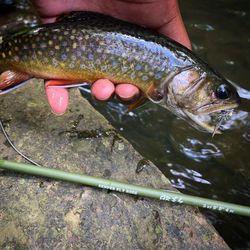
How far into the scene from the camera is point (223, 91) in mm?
2561

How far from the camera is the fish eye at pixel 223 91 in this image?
2.56 meters

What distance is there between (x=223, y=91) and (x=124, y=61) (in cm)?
64

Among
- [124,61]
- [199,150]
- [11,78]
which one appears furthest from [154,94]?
[199,150]

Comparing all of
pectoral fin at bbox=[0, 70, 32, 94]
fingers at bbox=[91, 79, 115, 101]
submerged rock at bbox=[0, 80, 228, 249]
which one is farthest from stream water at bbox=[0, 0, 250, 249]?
pectoral fin at bbox=[0, 70, 32, 94]

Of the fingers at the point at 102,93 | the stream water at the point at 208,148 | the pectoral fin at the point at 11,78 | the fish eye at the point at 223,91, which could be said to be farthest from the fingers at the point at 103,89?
the stream water at the point at 208,148

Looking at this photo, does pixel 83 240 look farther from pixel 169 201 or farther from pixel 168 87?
pixel 168 87

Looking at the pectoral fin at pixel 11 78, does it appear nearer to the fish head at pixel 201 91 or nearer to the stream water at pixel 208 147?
the fish head at pixel 201 91

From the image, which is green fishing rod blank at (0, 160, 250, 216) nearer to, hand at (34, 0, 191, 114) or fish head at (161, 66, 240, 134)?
fish head at (161, 66, 240, 134)

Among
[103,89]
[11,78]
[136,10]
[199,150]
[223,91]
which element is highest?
[136,10]

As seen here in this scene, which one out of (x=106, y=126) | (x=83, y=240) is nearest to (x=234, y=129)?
(x=106, y=126)

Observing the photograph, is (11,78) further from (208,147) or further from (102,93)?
(208,147)

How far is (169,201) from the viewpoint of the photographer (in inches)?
102

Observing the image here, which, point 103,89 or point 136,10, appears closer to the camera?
point 103,89

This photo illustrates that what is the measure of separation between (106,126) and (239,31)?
275 cm
